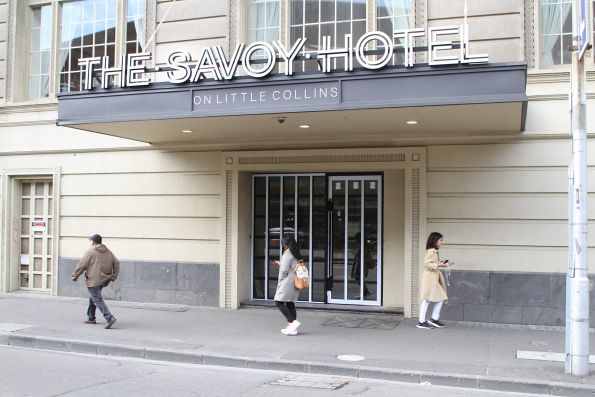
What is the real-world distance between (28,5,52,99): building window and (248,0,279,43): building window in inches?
206

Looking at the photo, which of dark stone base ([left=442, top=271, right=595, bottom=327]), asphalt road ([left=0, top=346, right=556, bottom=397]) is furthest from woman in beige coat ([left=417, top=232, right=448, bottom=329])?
asphalt road ([left=0, top=346, right=556, bottom=397])

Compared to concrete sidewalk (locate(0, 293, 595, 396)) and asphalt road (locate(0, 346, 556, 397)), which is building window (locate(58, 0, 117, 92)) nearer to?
concrete sidewalk (locate(0, 293, 595, 396))

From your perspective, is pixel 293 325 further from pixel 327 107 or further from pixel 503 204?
pixel 503 204

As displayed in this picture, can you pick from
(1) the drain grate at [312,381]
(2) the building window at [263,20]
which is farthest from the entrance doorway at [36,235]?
(1) the drain grate at [312,381]

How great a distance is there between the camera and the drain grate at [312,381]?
7242 millimetres

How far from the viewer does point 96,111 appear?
10180 mm

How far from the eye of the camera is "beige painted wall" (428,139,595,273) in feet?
34.0

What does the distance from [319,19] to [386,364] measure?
284 inches

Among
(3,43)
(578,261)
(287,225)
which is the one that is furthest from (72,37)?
(578,261)

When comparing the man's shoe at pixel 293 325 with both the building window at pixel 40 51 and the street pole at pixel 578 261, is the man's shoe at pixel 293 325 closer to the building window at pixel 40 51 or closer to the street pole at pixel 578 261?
the street pole at pixel 578 261

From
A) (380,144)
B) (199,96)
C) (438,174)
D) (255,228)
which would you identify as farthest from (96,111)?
(438,174)

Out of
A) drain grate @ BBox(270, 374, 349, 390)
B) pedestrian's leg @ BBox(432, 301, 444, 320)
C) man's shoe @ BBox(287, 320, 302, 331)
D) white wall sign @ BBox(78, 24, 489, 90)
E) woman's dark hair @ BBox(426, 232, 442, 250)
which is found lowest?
drain grate @ BBox(270, 374, 349, 390)

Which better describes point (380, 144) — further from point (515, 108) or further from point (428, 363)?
point (428, 363)

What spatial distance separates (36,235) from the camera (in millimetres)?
14172
